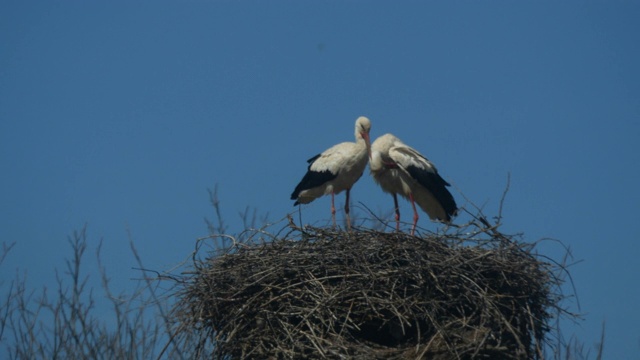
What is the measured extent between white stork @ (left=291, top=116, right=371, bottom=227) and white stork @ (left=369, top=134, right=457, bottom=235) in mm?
128

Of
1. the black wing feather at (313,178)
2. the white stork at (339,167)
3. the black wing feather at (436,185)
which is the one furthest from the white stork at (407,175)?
the black wing feather at (313,178)

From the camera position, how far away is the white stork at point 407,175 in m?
8.85

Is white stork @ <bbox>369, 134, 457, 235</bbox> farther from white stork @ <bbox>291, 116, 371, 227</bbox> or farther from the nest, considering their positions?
the nest

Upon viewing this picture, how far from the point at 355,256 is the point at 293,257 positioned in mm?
413

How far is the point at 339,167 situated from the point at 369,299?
11.1 ft

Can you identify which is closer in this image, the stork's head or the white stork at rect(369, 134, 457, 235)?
the white stork at rect(369, 134, 457, 235)

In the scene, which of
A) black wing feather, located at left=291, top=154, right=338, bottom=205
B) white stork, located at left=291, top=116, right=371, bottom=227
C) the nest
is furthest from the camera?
black wing feather, located at left=291, top=154, right=338, bottom=205

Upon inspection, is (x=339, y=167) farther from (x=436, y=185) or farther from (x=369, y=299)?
(x=369, y=299)

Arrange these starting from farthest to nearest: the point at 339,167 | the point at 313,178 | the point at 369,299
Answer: the point at 313,178 → the point at 339,167 → the point at 369,299

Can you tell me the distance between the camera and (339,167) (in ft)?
→ 29.7

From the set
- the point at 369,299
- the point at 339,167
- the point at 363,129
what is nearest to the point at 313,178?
the point at 339,167

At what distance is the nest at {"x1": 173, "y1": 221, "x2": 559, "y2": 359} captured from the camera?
18.7 ft

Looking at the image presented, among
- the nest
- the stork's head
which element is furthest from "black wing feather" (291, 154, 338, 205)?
the nest

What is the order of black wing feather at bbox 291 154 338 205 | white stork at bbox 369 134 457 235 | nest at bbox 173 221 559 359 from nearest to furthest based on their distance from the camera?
1. nest at bbox 173 221 559 359
2. white stork at bbox 369 134 457 235
3. black wing feather at bbox 291 154 338 205
